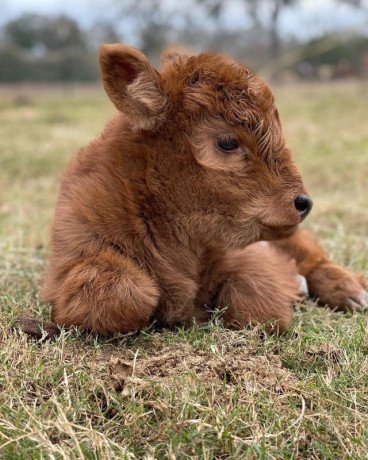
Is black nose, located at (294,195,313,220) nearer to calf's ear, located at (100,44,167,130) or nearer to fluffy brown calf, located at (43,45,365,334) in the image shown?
fluffy brown calf, located at (43,45,365,334)

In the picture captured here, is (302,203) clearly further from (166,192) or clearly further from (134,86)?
(134,86)

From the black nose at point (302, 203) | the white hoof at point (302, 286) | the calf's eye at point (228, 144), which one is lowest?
the white hoof at point (302, 286)

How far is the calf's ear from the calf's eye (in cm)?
24

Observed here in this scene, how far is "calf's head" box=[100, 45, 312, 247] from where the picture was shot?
2.38 metres

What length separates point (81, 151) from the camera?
9.30 ft

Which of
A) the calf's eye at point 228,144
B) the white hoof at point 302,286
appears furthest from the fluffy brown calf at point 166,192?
the white hoof at point 302,286

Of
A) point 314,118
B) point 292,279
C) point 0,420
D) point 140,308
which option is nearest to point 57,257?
point 140,308

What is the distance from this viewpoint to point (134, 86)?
A: 92.6 inches

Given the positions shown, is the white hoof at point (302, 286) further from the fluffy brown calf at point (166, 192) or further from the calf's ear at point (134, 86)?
the calf's ear at point (134, 86)

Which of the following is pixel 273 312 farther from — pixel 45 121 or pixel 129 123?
pixel 45 121

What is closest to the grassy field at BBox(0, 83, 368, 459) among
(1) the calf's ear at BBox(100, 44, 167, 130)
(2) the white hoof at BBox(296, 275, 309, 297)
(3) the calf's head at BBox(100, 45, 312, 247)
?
(2) the white hoof at BBox(296, 275, 309, 297)

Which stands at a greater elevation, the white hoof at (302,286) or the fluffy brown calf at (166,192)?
the fluffy brown calf at (166,192)

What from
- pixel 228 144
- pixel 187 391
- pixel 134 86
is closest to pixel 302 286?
pixel 228 144

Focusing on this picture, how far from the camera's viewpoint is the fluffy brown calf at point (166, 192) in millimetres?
2363
